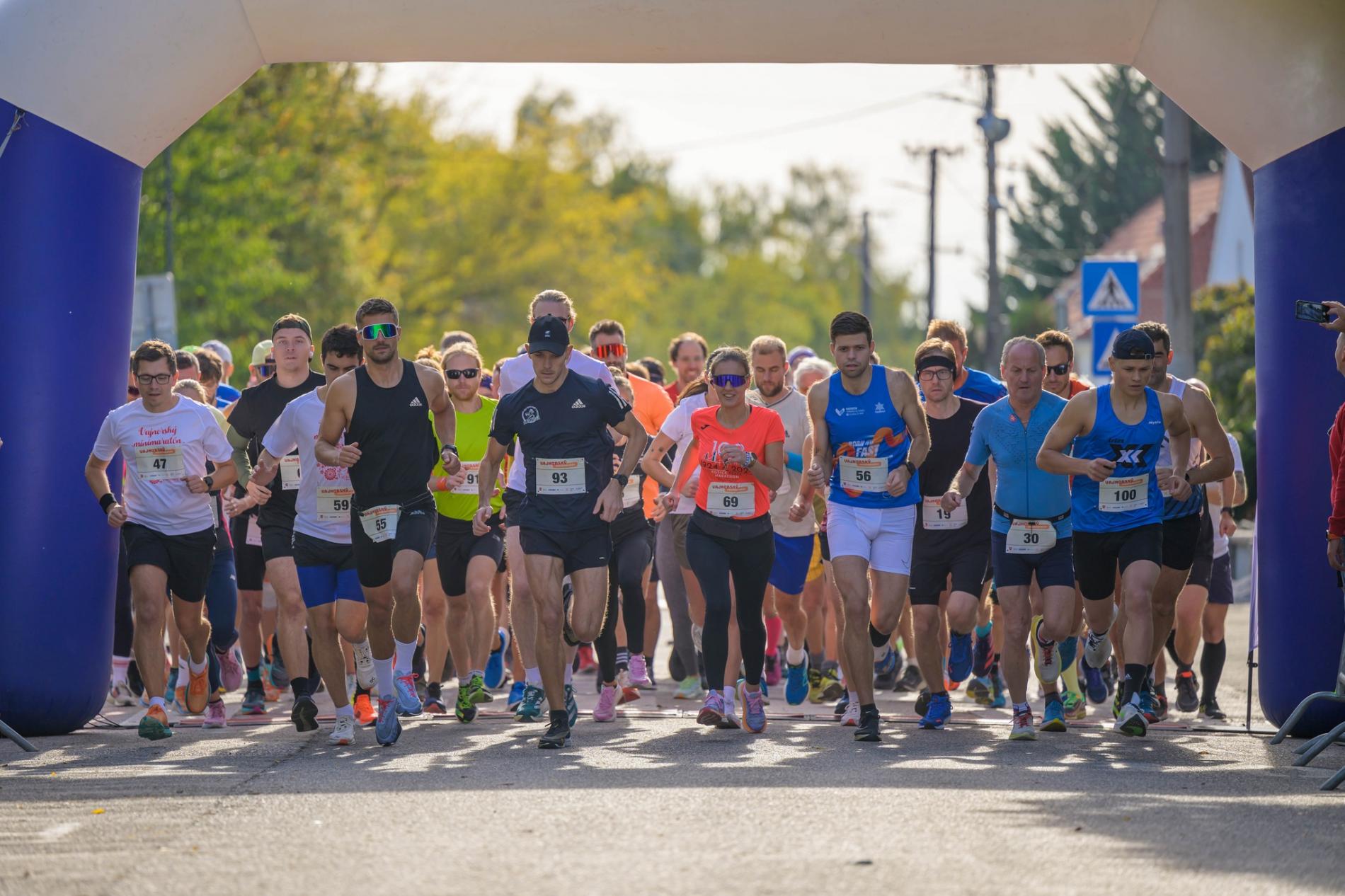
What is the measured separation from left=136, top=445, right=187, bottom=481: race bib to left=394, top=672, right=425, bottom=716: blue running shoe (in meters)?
1.65

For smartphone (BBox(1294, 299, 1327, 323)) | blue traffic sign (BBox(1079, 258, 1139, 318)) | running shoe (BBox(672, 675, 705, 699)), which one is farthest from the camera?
blue traffic sign (BBox(1079, 258, 1139, 318))

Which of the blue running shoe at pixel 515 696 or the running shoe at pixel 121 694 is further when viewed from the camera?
the running shoe at pixel 121 694

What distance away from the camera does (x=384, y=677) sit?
10.3m

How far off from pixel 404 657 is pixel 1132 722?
3702 mm

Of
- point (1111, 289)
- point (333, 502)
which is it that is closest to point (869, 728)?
point (333, 502)

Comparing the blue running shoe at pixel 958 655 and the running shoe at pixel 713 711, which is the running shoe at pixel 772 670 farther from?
the running shoe at pixel 713 711

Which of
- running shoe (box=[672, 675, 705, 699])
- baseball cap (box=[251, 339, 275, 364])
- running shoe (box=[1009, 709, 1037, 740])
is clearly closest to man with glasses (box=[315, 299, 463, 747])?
running shoe (box=[672, 675, 705, 699])

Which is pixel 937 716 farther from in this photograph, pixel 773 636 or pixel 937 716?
pixel 773 636

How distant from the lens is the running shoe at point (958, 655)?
37.6 ft

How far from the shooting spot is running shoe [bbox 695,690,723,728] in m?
10.7

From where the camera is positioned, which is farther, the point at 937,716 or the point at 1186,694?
the point at 1186,694

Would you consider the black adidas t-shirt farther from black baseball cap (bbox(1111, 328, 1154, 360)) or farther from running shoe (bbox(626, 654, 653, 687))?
running shoe (bbox(626, 654, 653, 687))

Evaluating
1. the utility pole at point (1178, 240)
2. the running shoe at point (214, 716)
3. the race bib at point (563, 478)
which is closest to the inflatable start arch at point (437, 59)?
the running shoe at point (214, 716)

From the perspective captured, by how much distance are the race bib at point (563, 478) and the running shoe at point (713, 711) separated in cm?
139
